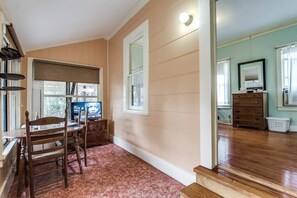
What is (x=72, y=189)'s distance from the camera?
2002 mm

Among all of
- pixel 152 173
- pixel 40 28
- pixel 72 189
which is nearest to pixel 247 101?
pixel 152 173

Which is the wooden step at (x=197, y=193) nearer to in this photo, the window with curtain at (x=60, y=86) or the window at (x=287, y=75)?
the window with curtain at (x=60, y=86)

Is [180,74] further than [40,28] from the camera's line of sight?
No

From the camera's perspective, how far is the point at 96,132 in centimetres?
387

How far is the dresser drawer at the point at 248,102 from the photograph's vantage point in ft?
13.9

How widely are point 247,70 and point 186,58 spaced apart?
12.0 ft

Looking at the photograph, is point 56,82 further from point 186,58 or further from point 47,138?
point 186,58

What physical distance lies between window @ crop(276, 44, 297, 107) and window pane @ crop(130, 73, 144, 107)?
3581 mm

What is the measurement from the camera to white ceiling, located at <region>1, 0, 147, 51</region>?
1.96 m

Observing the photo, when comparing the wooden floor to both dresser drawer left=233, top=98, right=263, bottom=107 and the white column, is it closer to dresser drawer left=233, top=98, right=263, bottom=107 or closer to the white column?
the white column

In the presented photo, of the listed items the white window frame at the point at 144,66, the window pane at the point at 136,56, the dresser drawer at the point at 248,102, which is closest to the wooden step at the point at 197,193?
the white window frame at the point at 144,66

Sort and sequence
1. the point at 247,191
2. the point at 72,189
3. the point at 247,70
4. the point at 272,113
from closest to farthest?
the point at 247,191, the point at 72,189, the point at 272,113, the point at 247,70

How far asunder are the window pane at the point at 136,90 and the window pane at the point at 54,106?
70.0 inches

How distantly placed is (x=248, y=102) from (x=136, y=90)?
320 cm
